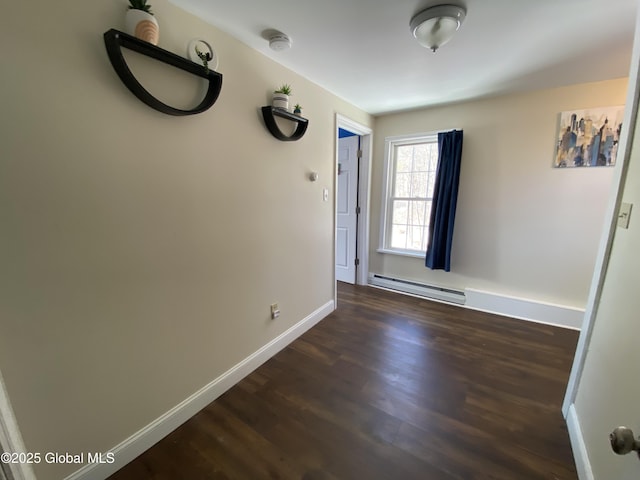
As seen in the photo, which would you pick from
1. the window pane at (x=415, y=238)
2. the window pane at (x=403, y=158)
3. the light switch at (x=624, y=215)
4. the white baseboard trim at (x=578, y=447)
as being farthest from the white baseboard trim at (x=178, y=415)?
the window pane at (x=403, y=158)

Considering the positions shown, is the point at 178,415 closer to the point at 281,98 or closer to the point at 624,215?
the point at 281,98

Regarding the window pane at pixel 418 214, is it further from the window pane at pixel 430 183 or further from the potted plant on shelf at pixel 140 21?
the potted plant on shelf at pixel 140 21

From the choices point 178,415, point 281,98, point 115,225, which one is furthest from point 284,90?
point 178,415

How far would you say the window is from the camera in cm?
329

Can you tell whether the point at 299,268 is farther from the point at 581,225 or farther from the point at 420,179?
the point at 581,225

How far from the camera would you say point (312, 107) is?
2.35m

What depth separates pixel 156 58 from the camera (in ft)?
4.11

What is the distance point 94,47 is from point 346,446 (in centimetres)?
223

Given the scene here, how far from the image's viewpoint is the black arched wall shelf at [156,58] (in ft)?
3.58

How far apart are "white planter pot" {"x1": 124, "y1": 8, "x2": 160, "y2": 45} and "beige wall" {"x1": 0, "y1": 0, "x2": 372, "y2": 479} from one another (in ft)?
0.23

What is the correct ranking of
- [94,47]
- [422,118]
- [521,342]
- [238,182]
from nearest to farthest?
[94,47]
[238,182]
[521,342]
[422,118]

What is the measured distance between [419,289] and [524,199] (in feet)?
5.00

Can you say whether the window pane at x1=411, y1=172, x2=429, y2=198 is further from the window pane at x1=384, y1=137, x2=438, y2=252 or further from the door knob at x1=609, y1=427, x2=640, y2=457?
the door knob at x1=609, y1=427, x2=640, y2=457

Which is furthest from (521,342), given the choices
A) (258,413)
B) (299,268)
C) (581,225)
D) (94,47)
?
(94,47)
